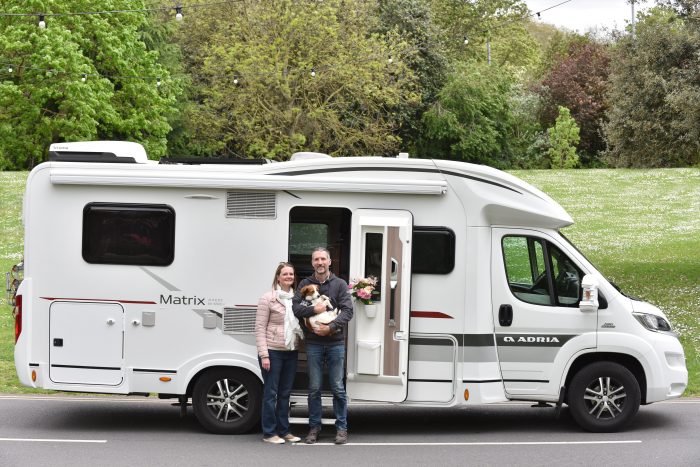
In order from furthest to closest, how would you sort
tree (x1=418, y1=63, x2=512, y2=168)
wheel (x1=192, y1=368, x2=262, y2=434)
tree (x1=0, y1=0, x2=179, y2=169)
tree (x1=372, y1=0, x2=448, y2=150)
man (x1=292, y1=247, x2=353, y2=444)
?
tree (x1=372, y1=0, x2=448, y2=150), tree (x1=418, y1=63, x2=512, y2=168), tree (x1=0, y1=0, x2=179, y2=169), wheel (x1=192, y1=368, x2=262, y2=434), man (x1=292, y1=247, x2=353, y2=444)

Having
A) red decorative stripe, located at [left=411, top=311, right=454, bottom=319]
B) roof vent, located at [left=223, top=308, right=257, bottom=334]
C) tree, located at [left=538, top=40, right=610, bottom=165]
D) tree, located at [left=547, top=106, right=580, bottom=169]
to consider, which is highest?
tree, located at [left=538, top=40, right=610, bottom=165]

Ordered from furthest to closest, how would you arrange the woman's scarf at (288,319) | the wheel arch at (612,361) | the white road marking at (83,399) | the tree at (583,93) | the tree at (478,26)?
the tree at (478,26), the tree at (583,93), the white road marking at (83,399), the wheel arch at (612,361), the woman's scarf at (288,319)

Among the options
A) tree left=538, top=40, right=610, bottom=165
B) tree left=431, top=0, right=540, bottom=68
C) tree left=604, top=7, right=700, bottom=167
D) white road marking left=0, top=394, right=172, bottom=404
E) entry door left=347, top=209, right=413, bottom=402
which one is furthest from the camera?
tree left=431, top=0, right=540, bottom=68

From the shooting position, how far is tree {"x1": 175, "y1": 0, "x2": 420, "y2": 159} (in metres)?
45.1

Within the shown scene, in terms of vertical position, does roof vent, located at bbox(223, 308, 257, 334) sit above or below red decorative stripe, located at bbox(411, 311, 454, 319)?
below

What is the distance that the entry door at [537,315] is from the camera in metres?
11.5

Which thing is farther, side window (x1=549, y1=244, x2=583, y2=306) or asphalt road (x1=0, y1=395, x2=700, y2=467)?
side window (x1=549, y1=244, x2=583, y2=306)

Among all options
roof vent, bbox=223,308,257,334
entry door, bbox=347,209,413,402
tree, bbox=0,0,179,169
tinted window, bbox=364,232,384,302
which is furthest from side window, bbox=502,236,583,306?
tree, bbox=0,0,179,169

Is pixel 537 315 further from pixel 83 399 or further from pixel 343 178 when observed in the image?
pixel 83 399

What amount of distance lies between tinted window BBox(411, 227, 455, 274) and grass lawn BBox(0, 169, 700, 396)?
5125mm

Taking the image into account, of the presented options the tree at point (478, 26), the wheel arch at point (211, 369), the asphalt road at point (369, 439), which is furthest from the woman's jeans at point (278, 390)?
the tree at point (478, 26)

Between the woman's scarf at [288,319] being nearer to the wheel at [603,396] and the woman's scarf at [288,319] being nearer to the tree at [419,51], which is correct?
the wheel at [603,396]

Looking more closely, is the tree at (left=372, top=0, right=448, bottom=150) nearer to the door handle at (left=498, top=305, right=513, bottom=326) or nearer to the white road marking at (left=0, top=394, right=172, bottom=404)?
the white road marking at (left=0, top=394, right=172, bottom=404)

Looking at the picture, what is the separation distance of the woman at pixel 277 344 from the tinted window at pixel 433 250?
1375mm
